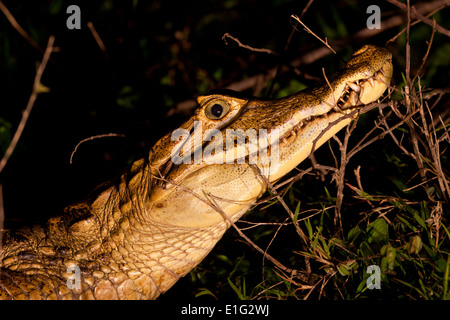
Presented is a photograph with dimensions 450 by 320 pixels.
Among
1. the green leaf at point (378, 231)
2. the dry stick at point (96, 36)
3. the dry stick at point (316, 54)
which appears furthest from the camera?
the dry stick at point (96, 36)

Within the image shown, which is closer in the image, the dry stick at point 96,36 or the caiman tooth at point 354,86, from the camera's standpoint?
the caiman tooth at point 354,86

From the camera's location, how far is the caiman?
6.67 ft

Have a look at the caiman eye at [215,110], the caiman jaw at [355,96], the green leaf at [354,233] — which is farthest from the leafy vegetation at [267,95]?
the caiman eye at [215,110]

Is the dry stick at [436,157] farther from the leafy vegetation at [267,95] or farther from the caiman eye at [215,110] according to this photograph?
the caiman eye at [215,110]

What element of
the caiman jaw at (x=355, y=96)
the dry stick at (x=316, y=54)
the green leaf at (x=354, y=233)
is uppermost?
the dry stick at (x=316, y=54)

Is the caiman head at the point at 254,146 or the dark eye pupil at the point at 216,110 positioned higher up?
the dark eye pupil at the point at 216,110

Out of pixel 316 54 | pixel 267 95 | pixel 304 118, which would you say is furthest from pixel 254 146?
pixel 316 54

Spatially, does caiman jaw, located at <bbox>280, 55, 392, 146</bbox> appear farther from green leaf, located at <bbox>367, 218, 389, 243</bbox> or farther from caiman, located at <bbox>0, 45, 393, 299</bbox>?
green leaf, located at <bbox>367, 218, 389, 243</bbox>

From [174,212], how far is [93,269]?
0.60m

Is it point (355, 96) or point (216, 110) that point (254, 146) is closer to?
point (216, 110)

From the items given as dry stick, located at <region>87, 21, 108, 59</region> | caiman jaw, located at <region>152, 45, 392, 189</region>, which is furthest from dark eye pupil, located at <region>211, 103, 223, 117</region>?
dry stick, located at <region>87, 21, 108, 59</region>

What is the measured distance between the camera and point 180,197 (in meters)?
2.09

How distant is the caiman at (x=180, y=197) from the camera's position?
80.0 inches

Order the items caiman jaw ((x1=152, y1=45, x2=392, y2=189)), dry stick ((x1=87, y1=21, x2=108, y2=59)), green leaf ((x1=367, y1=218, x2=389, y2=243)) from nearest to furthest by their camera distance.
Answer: caiman jaw ((x1=152, y1=45, x2=392, y2=189)) → green leaf ((x1=367, y1=218, x2=389, y2=243)) → dry stick ((x1=87, y1=21, x2=108, y2=59))
